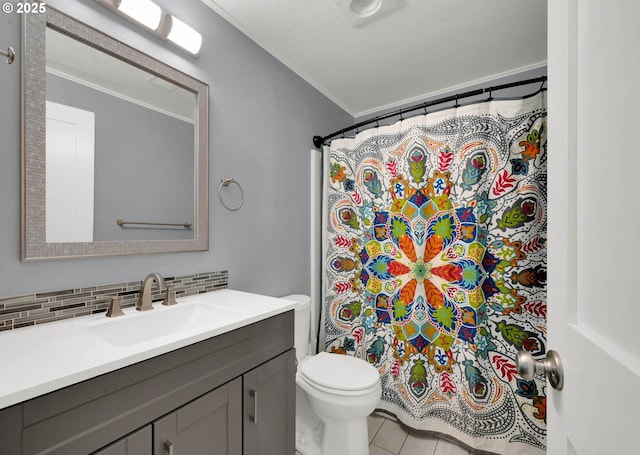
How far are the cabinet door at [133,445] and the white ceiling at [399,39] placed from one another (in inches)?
72.2

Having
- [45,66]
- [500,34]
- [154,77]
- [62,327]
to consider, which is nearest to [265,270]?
[62,327]

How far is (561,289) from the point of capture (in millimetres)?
568

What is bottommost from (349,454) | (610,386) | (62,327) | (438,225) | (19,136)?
(349,454)

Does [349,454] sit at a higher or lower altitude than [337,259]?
lower

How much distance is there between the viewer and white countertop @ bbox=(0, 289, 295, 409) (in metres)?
0.62

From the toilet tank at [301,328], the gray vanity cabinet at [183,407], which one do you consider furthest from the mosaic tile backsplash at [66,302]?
the toilet tank at [301,328]

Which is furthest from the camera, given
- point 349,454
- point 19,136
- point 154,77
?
point 349,454

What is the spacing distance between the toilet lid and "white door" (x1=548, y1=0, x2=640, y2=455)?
0.94m

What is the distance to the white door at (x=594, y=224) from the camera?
1.16ft

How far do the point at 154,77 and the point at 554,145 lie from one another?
1498 millimetres

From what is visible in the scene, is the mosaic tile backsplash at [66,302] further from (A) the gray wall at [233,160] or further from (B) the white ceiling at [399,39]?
(B) the white ceiling at [399,39]

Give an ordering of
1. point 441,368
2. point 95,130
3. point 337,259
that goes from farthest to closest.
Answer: point 337,259, point 441,368, point 95,130

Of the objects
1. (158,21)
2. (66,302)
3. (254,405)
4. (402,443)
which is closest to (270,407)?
(254,405)

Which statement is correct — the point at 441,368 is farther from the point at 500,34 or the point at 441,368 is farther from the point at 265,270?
the point at 500,34
